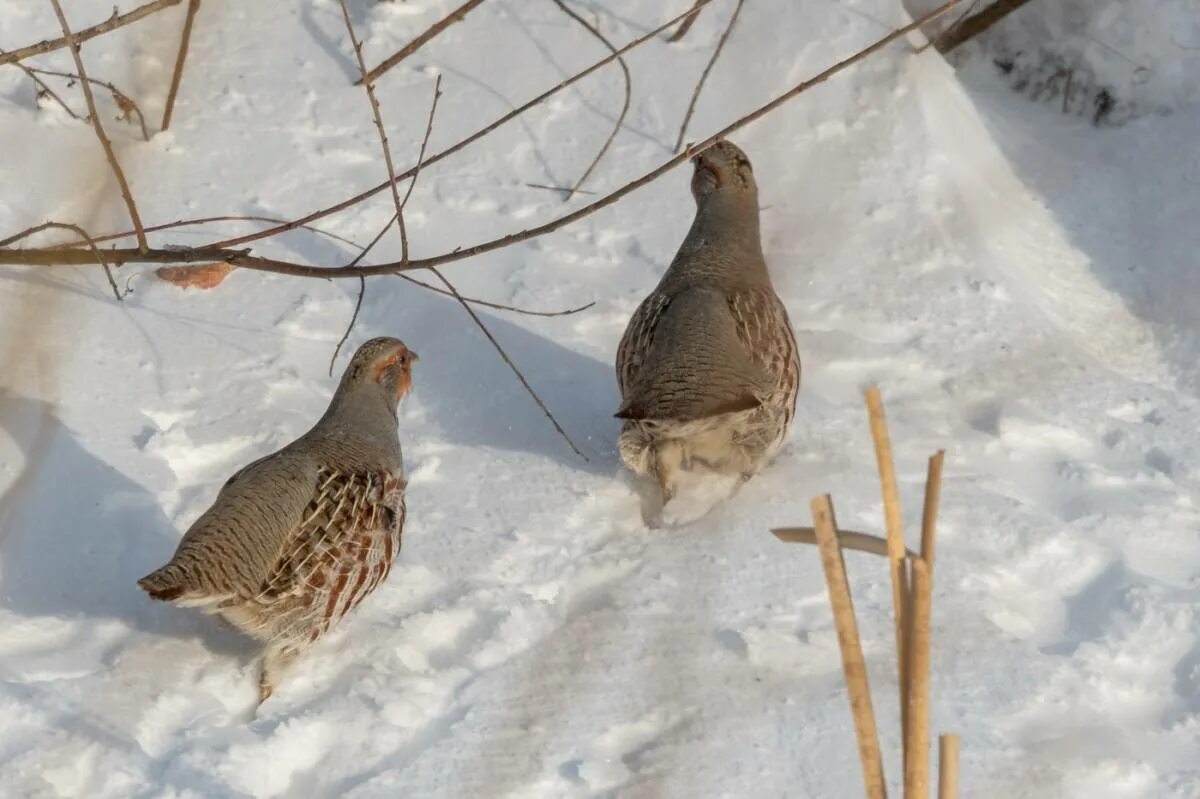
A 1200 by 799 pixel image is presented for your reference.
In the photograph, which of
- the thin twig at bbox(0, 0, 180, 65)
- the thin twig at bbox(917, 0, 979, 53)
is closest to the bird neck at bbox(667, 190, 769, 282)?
the thin twig at bbox(917, 0, 979, 53)

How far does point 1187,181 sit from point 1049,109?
0.84m

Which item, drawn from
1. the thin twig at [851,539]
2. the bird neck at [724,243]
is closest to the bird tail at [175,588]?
the thin twig at [851,539]

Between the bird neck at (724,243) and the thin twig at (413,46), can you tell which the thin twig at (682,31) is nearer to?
the thin twig at (413,46)

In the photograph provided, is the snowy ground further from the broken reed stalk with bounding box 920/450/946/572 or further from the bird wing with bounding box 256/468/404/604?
the broken reed stalk with bounding box 920/450/946/572

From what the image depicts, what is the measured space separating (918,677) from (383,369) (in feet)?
8.75

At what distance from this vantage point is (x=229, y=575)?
3059 millimetres

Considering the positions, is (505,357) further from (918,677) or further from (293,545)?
(918,677)

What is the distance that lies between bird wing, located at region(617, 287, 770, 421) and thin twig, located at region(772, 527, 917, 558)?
2.03 meters

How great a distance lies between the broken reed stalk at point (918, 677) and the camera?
1.59 m

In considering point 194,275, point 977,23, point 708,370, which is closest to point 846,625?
point 708,370

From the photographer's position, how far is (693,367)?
3865 millimetres

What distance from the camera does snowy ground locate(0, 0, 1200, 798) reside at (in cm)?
308

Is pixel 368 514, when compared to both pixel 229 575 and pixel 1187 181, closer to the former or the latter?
pixel 229 575

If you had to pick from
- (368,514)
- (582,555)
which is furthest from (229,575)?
(582,555)
